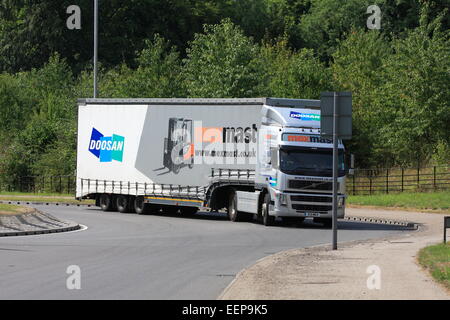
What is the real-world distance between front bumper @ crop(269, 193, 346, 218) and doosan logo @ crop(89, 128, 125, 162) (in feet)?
31.5

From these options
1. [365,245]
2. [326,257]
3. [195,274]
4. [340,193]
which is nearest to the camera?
[195,274]

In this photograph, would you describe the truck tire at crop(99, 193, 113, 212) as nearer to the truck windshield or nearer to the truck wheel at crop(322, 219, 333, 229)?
the truck wheel at crop(322, 219, 333, 229)

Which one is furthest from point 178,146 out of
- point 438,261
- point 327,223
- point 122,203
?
point 438,261

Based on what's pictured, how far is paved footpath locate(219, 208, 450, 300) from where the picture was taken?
1491cm

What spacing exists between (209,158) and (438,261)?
18.7 meters

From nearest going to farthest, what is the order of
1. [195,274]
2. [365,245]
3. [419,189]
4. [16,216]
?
1. [195,274]
2. [365,245]
3. [16,216]
4. [419,189]

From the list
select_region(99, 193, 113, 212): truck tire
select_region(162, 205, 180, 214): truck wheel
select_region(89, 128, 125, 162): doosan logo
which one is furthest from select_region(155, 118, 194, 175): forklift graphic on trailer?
select_region(99, 193, 113, 212): truck tire

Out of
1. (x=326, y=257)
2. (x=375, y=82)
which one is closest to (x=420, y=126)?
(x=375, y=82)

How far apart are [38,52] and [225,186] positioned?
2368 inches

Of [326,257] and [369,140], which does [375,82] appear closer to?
[369,140]

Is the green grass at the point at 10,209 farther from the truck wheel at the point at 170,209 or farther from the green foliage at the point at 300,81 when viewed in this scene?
the green foliage at the point at 300,81

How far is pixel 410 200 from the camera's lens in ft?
156

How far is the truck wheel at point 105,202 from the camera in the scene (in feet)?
144

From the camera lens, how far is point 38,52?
94.5 meters
